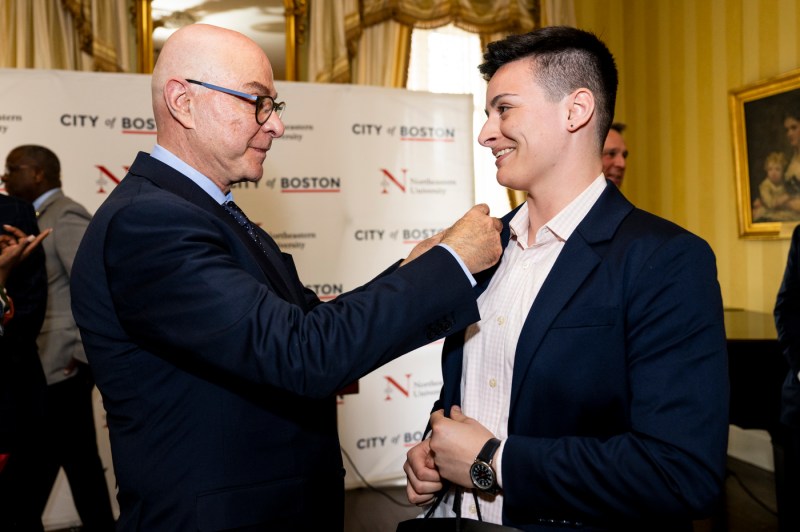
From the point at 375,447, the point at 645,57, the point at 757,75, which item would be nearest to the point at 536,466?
the point at 375,447

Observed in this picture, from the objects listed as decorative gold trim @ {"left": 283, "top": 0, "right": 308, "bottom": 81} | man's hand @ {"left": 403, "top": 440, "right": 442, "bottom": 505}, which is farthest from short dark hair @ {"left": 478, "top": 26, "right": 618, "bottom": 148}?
decorative gold trim @ {"left": 283, "top": 0, "right": 308, "bottom": 81}

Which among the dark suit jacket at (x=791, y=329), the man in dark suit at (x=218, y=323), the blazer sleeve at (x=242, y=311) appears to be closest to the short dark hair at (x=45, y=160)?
the man in dark suit at (x=218, y=323)

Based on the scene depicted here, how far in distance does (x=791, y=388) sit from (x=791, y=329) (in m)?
0.29

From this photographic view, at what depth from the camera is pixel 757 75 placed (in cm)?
493

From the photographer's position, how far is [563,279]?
1357mm

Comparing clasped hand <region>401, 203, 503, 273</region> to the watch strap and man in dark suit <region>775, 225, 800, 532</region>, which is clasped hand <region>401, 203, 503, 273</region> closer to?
the watch strap

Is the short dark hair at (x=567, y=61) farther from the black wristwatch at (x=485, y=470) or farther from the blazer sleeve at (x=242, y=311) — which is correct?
the black wristwatch at (x=485, y=470)

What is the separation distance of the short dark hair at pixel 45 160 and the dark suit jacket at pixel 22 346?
610mm

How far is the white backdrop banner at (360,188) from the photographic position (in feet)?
13.3

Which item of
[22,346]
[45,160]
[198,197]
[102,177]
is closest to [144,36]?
[102,177]

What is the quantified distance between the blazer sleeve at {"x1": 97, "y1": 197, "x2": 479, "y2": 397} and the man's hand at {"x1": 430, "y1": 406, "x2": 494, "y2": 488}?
17 centimetres

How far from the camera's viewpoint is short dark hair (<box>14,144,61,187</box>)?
12.1 ft

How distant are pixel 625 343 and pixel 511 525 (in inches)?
16.3

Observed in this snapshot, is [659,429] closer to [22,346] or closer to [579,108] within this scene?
[579,108]
